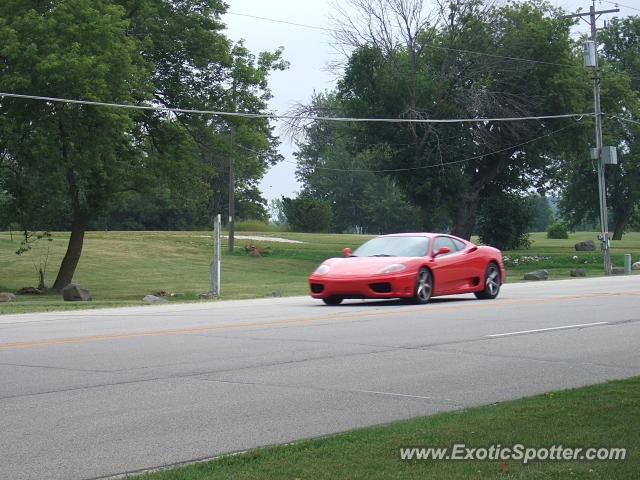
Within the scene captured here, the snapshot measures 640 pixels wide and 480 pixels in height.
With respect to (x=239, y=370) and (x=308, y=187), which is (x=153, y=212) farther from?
(x=239, y=370)

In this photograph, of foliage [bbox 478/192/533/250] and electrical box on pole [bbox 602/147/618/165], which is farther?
foliage [bbox 478/192/533/250]

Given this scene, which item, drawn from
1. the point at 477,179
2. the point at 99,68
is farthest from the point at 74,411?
the point at 477,179

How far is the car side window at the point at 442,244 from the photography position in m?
19.0

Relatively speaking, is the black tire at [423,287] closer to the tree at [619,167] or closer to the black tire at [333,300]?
the black tire at [333,300]

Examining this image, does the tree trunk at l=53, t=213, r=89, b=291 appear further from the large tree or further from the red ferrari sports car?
the red ferrari sports car

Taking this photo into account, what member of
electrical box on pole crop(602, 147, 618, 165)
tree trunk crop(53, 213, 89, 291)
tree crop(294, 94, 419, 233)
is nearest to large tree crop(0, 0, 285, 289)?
tree trunk crop(53, 213, 89, 291)

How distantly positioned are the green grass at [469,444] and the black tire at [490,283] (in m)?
12.5

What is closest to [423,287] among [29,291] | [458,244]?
[458,244]

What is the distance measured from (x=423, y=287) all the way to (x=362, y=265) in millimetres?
1271

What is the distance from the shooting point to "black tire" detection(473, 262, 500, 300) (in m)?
20.0

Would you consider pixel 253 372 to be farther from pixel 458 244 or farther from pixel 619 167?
pixel 619 167

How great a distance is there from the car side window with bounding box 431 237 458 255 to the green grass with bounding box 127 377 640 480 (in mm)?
11523

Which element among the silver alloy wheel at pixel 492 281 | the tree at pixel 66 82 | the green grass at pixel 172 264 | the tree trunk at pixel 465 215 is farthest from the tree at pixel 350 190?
the silver alloy wheel at pixel 492 281

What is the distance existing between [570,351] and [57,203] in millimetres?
28198
